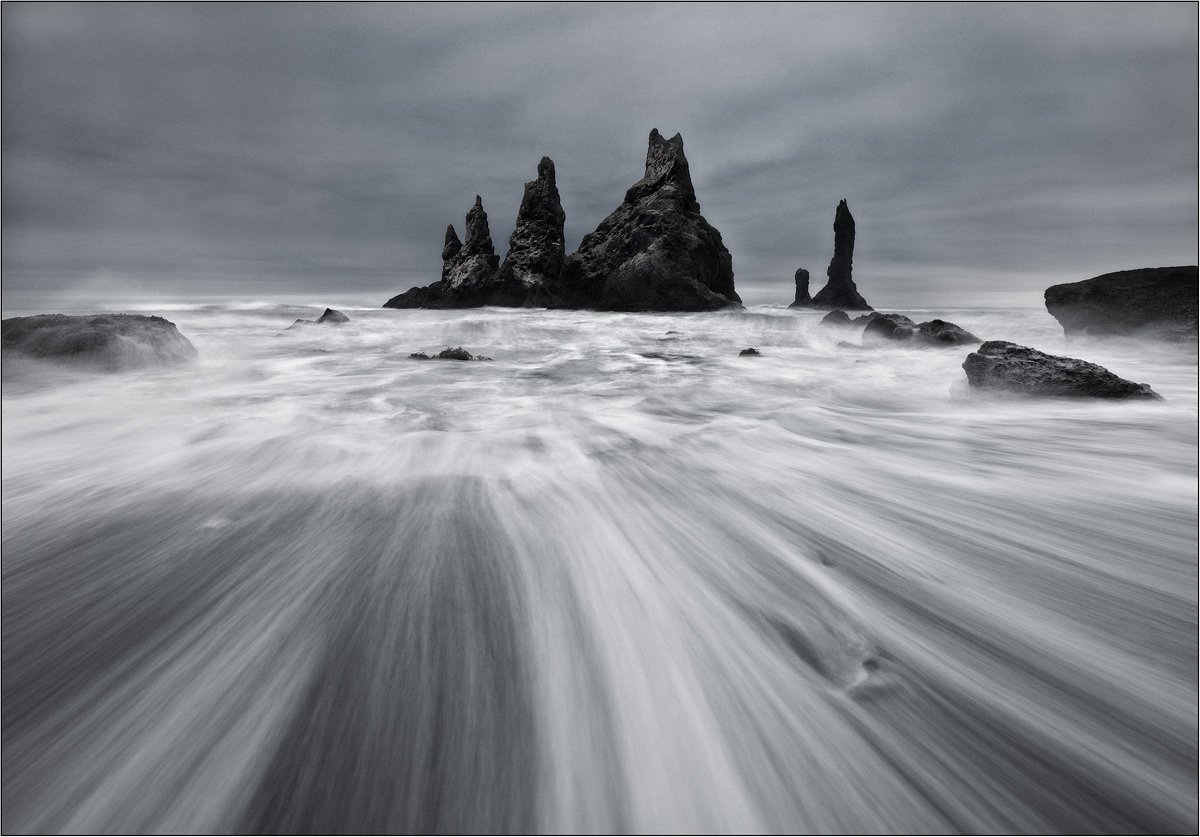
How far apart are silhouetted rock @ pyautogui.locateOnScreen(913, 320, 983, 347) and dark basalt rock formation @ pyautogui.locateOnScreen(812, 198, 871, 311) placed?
55657 millimetres

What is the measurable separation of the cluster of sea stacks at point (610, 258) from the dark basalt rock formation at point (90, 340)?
94.9 ft

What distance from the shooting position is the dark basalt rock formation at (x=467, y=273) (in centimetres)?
4334

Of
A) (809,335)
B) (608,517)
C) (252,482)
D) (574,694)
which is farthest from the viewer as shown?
(809,335)

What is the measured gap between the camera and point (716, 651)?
50.4 inches

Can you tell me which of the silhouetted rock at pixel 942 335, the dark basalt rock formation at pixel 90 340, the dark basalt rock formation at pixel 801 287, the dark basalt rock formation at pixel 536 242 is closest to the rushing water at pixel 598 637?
the dark basalt rock formation at pixel 90 340

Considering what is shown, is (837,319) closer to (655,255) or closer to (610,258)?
(655,255)

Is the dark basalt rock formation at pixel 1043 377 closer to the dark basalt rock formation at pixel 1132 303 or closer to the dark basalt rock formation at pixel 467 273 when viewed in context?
the dark basalt rock formation at pixel 1132 303

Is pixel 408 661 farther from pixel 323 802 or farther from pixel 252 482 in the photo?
pixel 252 482

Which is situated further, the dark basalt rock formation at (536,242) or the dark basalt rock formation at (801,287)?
the dark basalt rock formation at (801,287)

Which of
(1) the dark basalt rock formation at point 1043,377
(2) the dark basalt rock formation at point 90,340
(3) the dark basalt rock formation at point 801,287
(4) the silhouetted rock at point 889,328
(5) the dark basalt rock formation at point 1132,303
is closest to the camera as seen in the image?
(1) the dark basalt rock formation at point 1043,377

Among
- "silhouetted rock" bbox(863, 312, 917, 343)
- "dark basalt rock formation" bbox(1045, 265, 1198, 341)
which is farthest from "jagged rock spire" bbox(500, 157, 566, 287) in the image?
"dark basalt rock formation" bbox(1045, 265, 1198, 341)

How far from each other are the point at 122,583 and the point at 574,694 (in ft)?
5.06

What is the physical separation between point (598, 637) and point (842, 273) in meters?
70.4

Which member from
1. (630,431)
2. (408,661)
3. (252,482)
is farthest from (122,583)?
(630,431)
